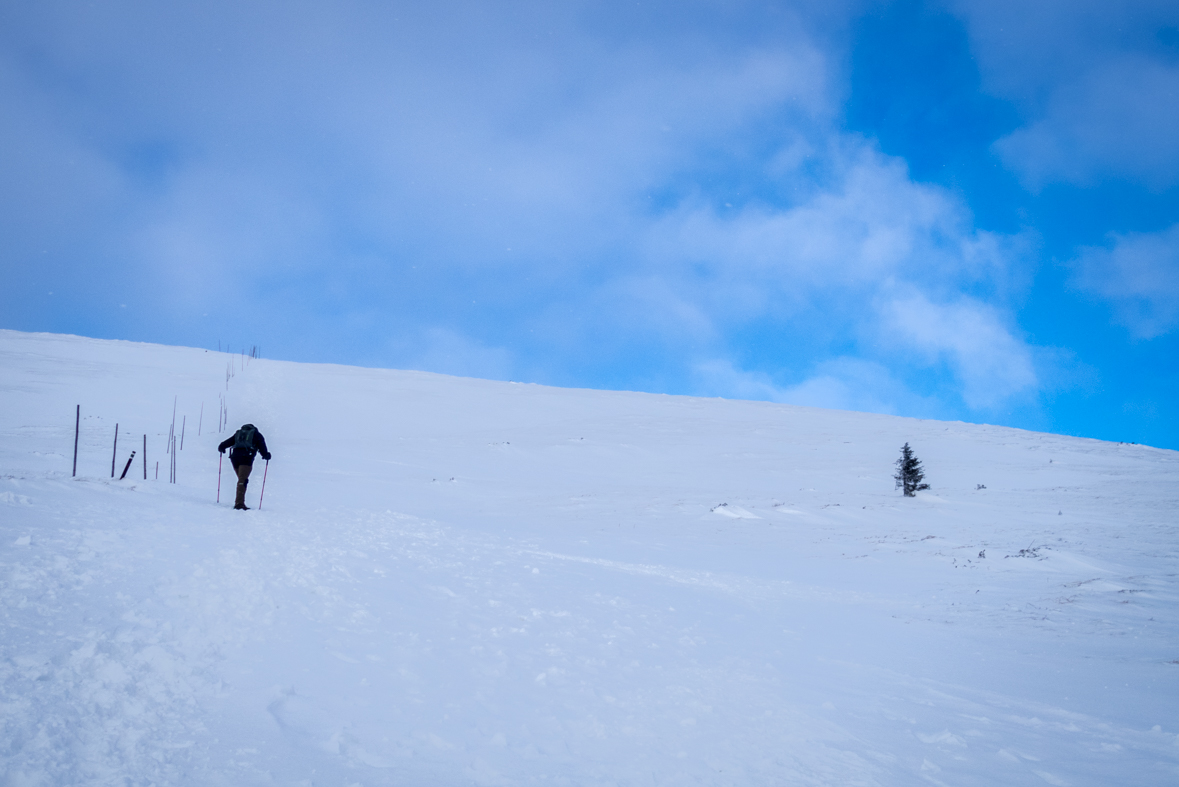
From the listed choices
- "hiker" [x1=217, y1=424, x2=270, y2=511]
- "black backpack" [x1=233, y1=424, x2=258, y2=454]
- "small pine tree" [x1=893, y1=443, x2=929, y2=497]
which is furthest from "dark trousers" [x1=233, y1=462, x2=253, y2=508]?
"small pine tree" [x1=893, y1=443, x2=929, y2=497]

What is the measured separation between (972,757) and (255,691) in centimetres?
517

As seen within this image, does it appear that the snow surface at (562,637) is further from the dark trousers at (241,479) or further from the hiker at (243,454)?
the hiker at (243,454)

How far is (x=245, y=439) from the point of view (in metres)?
11.0

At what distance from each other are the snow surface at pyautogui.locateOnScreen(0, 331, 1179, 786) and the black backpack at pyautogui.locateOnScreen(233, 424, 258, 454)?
1.17 metres

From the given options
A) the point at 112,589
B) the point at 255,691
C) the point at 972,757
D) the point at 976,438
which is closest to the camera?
the point at 255,691

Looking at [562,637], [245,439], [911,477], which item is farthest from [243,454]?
[911,477]

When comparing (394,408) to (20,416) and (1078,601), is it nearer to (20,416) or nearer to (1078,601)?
(20,416)

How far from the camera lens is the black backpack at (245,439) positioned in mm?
10797

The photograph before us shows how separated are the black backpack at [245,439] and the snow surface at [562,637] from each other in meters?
1.17

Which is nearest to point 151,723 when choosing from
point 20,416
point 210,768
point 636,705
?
point 210,768

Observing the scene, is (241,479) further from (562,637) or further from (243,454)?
(562,637)

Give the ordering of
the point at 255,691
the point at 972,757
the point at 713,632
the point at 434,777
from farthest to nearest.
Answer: the point at 713,632, the point at 972,757, the point at 255,691, the point at 434,777

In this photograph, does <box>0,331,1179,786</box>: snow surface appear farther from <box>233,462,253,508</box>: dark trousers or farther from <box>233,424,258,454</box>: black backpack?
<box>233,424,258,454</box>: black backpack

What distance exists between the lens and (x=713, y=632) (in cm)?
710
